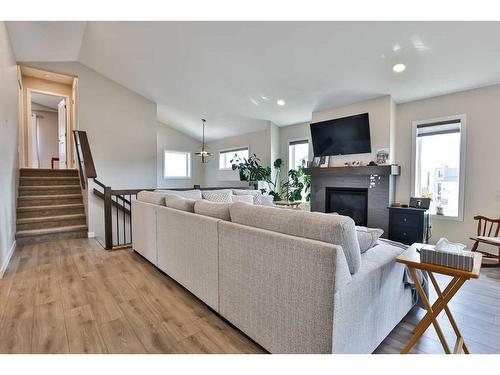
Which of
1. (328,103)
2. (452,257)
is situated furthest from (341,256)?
(328,103)

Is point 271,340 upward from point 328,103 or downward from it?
downward

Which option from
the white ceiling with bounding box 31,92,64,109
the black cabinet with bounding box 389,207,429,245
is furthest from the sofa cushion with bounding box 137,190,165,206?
the white ceiling with bounding box 31,92,64,109

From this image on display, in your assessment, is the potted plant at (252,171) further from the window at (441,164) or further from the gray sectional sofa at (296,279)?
the gray sectional sofa at (296,279)

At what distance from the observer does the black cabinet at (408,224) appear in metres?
3.75

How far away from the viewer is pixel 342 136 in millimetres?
4727

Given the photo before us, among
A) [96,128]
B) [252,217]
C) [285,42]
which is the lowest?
[252,217]

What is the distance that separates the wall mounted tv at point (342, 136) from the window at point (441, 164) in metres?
0.79

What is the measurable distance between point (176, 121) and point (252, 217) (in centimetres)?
674

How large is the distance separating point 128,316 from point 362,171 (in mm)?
3969

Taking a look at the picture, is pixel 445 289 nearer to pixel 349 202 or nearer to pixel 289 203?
pixel 349 202

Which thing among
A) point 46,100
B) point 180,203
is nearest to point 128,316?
point 180,203
